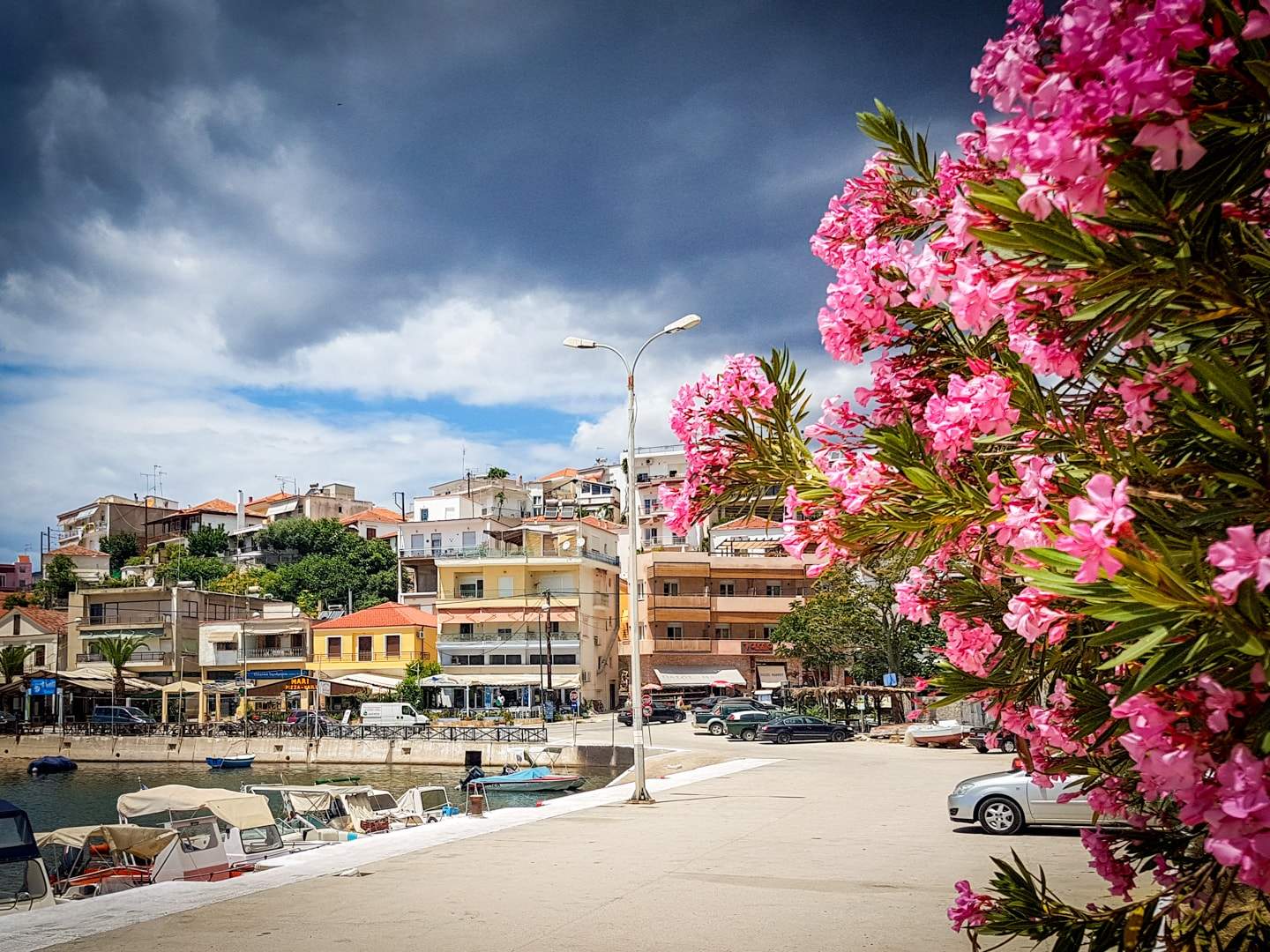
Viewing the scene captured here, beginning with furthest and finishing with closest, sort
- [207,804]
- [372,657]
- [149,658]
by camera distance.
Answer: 1. [149,658]
2. [372,657]
3. [207,804]

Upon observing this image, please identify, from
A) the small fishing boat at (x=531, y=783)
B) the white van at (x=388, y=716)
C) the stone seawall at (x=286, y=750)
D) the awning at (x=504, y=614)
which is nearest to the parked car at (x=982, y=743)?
the stone seawall at (x=286, y=750)

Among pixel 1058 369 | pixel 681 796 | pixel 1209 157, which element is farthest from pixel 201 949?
pixel 681 796

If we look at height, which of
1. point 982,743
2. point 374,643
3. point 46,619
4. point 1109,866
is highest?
point 46,619

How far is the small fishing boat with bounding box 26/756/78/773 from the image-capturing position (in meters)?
50.1

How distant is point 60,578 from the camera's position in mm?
100188

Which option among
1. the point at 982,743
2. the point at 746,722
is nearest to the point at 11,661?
the point at 746,722

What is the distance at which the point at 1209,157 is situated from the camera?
2.23m

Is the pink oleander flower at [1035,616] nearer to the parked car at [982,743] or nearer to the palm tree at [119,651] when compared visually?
the parked car at [982,743]

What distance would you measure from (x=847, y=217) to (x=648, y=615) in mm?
66791

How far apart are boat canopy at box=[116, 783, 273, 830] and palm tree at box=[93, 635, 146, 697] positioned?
45.6 metres

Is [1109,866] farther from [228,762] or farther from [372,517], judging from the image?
[372,517]

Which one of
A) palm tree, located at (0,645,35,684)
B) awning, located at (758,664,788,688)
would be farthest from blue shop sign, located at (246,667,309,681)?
awning, located at (758,664,788,688)

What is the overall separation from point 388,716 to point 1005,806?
4296cm

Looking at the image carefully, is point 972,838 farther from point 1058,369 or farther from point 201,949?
point 1058,369
